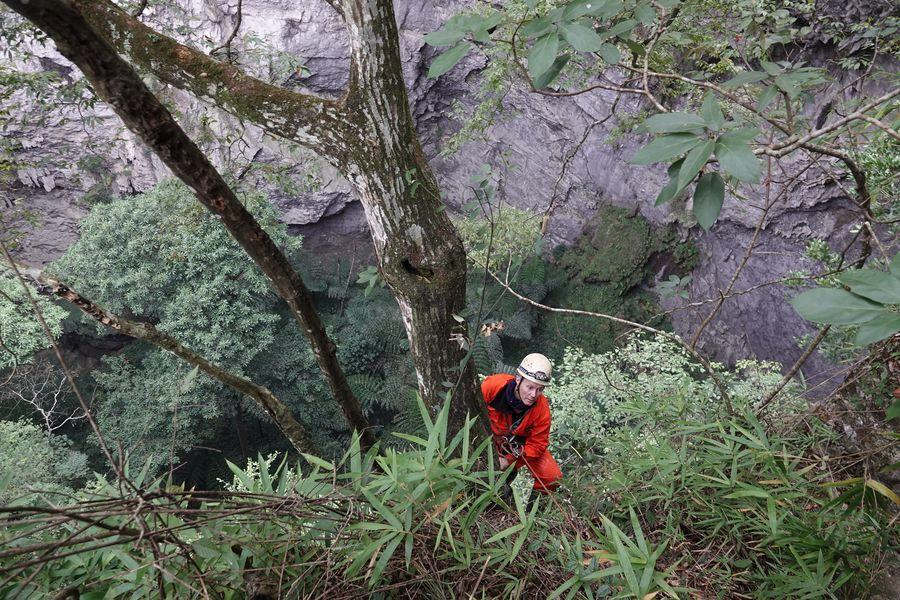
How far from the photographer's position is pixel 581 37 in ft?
2.66

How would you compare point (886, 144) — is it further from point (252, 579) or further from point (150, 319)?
point (150, 319)

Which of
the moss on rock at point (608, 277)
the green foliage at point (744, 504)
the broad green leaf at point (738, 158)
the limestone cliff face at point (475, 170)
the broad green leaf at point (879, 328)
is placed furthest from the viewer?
the moss on rock at point (608, 277)

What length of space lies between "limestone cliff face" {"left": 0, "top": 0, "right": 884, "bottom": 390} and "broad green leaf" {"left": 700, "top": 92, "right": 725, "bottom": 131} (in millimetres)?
7573

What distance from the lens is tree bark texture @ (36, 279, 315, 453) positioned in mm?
1849

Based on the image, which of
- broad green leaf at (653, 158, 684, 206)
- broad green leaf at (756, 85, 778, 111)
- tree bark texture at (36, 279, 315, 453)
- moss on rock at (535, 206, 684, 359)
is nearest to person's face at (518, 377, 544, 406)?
tree bark texture at (36, 279, 315, 453)

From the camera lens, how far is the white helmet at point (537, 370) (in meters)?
2.86

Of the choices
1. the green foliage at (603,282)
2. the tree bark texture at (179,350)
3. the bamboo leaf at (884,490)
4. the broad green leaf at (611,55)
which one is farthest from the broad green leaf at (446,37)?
the green foliage at (603,282)

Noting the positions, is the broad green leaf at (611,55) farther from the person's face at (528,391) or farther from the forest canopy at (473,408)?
the person's face at (528,391)

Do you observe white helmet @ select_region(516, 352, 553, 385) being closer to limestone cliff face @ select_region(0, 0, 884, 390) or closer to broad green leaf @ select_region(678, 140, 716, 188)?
broad green leaf @ select_region(678, 140, 716, 188)

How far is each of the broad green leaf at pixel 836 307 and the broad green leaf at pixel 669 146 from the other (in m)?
0.23

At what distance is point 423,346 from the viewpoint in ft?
6.93

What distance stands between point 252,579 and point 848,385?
65.5 inches

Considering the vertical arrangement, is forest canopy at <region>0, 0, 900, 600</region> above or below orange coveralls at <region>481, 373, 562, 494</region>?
above

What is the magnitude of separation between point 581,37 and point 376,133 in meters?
1.18
